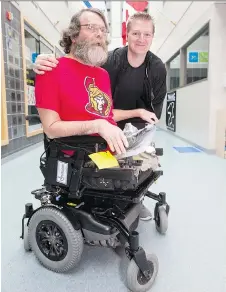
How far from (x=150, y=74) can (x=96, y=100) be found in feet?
1.72

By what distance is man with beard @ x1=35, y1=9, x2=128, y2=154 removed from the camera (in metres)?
1.01

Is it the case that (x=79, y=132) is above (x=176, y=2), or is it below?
below

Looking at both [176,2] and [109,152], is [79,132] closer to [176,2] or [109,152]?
[109,152]

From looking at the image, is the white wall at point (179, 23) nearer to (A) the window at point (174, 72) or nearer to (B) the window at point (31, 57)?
(A) the window at point (174, 72)

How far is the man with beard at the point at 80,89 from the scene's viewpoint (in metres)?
1.01

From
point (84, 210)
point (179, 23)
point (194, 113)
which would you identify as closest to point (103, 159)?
point (84, 210)

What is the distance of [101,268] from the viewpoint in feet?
3.82

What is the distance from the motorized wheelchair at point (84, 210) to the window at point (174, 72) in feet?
20.2

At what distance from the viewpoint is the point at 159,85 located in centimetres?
157

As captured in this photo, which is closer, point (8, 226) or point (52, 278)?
point (52, 278)

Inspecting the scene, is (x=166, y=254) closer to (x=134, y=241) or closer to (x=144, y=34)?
(x=134, y=241)

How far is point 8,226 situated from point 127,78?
119cm

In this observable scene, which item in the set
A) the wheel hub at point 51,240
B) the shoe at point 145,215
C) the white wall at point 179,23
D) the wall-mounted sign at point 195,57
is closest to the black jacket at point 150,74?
the shoe at point 145,215

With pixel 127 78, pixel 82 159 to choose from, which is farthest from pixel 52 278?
A: pixel 127 78
